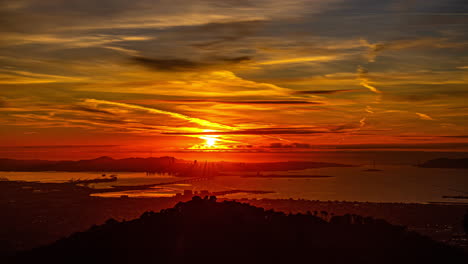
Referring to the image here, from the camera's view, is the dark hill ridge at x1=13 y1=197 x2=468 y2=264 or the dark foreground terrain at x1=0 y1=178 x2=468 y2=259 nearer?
the dark hill ridge at x1=13 y1=197 x2=468 y2=264

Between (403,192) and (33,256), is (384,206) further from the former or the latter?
(33,256)

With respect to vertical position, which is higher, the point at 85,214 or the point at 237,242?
the point at 237,242

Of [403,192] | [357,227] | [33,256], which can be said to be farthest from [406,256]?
[403,192]

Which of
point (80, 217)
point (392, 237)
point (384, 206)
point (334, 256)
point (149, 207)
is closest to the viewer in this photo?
point (334, 256)

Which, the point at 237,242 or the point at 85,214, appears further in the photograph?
the point at 85,214

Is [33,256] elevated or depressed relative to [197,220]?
depressed

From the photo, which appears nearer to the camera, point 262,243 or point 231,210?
point 262,243

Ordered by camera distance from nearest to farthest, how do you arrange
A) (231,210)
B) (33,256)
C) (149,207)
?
(33,256) → (231,210) → (149,207)

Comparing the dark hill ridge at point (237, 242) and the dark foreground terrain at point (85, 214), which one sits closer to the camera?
the dark hill ridge at point (237, 242)
